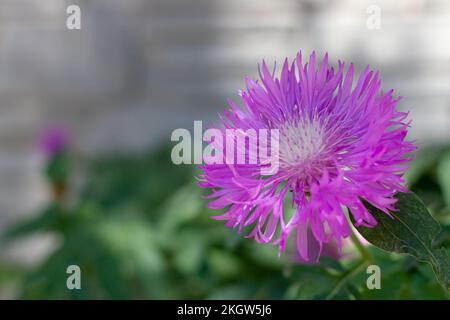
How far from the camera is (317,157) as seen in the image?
583 millimetres

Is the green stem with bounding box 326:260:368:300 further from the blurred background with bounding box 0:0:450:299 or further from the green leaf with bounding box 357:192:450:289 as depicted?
the blurred background with bounding box 0:0:450:299

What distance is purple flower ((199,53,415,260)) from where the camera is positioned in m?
0.51

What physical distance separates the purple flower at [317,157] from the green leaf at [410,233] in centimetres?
1

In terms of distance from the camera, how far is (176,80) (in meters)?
2.90

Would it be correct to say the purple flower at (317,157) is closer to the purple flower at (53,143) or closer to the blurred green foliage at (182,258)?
the blurred green foliage at (182,258)

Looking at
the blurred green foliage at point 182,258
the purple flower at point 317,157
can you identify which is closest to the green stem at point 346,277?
the blurred green foliage at point 182,258

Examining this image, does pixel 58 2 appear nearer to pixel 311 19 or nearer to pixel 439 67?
pixel 311 19

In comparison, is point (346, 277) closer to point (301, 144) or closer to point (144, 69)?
point (301, 144)

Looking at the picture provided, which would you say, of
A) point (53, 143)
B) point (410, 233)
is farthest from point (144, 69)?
point (410, 233)

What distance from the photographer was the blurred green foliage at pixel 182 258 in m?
0.72

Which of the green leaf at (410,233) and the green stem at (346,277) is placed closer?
the green leaf at (410,233)

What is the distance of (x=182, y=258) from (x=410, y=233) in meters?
0.84
